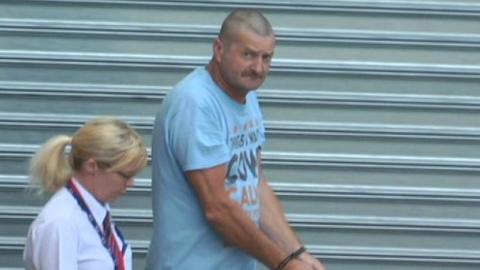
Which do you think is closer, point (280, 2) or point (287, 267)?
→ point (287, 267)

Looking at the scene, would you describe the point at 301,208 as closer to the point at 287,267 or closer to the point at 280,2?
the point at 280,2

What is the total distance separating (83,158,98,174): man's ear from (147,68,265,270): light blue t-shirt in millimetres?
257

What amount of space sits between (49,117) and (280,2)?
109 cm

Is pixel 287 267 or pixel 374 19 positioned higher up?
pixel 374 19

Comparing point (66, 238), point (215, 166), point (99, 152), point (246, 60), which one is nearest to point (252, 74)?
point (246, 60)

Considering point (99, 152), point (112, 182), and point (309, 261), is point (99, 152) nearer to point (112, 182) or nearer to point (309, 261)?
point (112, 182)

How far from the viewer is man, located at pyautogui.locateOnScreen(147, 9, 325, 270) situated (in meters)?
5.05

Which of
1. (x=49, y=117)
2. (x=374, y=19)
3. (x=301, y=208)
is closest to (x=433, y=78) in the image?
(x=374, y=19)

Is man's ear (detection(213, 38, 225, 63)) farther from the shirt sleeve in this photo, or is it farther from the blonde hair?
the shirt sleeve

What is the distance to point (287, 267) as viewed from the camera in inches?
205

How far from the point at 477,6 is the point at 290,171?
1.07 m

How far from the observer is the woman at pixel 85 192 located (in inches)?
191

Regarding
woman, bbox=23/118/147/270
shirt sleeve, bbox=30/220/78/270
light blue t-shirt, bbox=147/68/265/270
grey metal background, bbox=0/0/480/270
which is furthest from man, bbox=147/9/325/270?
grey metal background, bbox=0/0/480/270

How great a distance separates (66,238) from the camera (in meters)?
4.83
